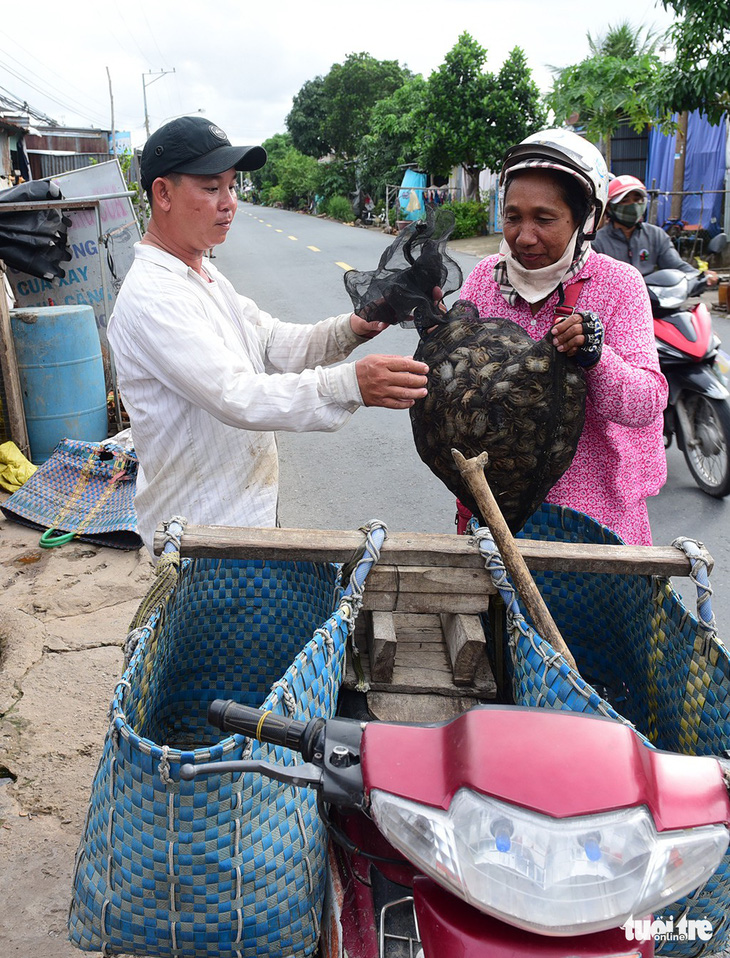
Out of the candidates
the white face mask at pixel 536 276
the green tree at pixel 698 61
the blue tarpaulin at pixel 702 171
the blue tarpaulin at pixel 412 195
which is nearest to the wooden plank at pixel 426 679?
the white face mask at pixel 536 276

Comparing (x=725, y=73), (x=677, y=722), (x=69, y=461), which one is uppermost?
(x=725, y=73)

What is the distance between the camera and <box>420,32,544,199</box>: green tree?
74.1 ft

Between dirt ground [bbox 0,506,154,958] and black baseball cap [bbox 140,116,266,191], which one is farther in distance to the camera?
dirt ground [bbox 0,506,154,958]

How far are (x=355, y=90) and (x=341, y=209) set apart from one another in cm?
1163

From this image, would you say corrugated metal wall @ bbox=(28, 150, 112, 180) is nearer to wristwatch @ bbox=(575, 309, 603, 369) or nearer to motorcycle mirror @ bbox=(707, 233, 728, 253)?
motorcycle mirror @ bbox=(707, 233, 728, 253)

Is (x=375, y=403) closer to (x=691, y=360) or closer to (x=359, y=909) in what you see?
(x=359, y=909)

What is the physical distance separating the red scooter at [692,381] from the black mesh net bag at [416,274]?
3.34 meters

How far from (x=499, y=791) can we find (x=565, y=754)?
9cm

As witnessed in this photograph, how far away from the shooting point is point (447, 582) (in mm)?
1598

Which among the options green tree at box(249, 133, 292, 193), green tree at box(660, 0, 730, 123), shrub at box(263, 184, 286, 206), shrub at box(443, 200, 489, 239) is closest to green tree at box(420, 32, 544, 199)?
shrub at box(443, 200, 489, 239)

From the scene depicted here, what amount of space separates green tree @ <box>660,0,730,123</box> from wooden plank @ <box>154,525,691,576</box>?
10.3 m

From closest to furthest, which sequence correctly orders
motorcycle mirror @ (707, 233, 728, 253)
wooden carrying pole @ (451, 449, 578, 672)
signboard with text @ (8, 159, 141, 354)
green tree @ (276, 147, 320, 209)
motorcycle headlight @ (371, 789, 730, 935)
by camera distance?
motorcycle headlight @ (371, 789, 730, 935), wooden carrying pole @ (451, 449, 578, 672), signboard with text @ (8, 159, 141, 354), motorcycle mirror @ (707, 233, 728, 253), green tree @ (276, 147, 320, 209)

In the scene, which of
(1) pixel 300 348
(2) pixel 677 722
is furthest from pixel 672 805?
(1) pixel 300 348

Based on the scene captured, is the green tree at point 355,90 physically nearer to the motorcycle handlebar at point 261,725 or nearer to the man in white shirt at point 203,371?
the man in white shirt at point 203,371
